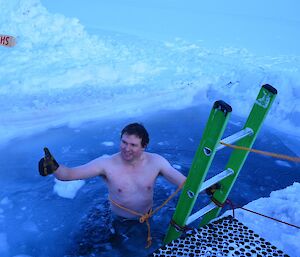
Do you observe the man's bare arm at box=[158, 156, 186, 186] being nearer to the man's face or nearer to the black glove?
the man's face

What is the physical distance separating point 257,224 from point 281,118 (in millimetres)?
3331

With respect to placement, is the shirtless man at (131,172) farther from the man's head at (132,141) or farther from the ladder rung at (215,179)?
the ladder rung at (215,179)

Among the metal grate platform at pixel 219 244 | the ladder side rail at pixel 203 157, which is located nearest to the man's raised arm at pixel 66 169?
the ladder side rail at pixel 203 157

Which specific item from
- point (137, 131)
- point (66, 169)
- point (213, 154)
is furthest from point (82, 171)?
point (213, 154)

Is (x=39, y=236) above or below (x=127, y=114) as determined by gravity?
below

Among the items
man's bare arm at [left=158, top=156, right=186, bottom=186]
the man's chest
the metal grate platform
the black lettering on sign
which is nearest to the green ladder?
the metal grate platform

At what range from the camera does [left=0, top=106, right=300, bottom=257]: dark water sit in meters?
3.37

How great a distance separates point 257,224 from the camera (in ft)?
9.74

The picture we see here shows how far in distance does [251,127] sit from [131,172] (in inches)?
42.3

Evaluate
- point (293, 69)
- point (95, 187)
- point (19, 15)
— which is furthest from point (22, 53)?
point (293, 69)

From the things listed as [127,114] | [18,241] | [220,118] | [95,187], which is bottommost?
[18,241]

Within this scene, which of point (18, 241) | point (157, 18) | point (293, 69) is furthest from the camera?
point (157, 18)

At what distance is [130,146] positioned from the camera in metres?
2.73

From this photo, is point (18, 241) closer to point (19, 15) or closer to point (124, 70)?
point (124, 70)
